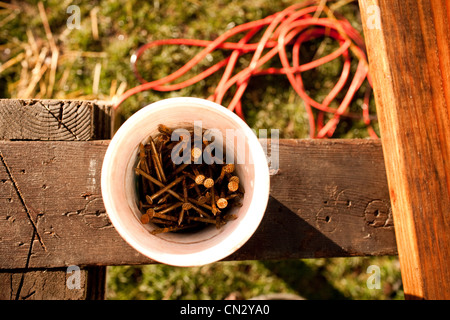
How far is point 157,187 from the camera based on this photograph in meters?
0.97

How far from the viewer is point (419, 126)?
0.92 metres

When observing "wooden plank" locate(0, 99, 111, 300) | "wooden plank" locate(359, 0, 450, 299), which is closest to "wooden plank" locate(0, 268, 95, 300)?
"wooden plank" locate(0, 99, 111, 300)

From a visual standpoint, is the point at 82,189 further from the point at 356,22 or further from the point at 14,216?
the point at 356,22

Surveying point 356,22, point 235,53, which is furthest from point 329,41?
point 235,53

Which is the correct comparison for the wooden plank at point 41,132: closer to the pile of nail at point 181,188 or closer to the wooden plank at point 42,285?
the wooden plank at point 42,285

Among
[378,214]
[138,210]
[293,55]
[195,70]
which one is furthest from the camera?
[195,70]

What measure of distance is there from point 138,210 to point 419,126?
31.9 inches

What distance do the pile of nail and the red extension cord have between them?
58 cm

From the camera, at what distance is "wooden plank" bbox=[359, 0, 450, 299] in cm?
91

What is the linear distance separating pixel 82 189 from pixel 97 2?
1284 millimetres

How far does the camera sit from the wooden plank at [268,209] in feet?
3.02

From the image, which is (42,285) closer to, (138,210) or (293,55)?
(138,210)

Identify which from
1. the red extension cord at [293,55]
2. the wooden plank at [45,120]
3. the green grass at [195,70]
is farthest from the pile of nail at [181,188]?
the green grass at [195,70]

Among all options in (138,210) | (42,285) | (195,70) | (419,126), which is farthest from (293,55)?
(42,285)
